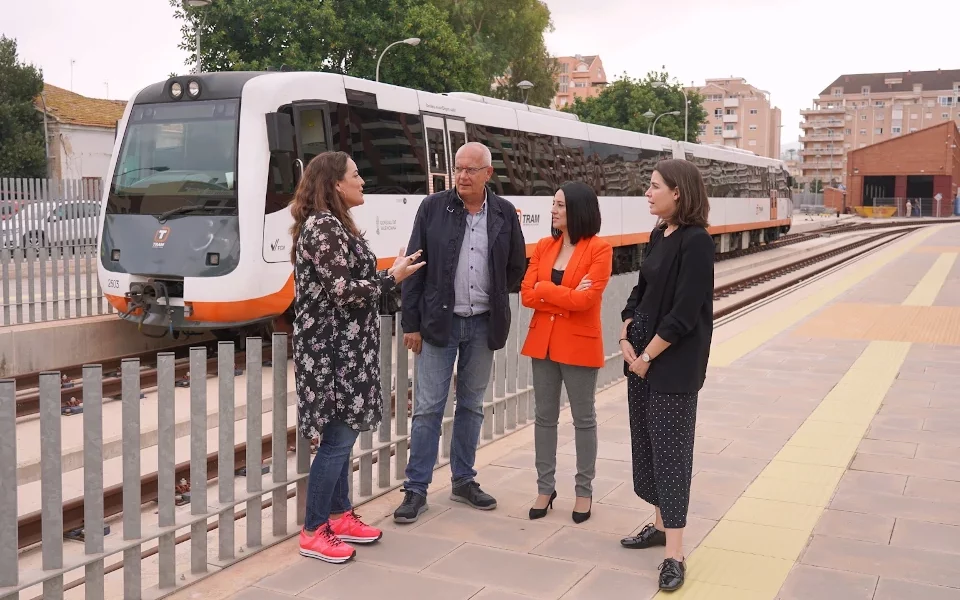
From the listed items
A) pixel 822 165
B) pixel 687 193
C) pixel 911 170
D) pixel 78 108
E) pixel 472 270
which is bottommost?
pixel 472 270

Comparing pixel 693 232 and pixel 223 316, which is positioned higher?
pixel 693 232

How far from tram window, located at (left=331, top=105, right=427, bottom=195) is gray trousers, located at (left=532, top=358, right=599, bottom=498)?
6737mm

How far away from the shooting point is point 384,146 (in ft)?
40.8

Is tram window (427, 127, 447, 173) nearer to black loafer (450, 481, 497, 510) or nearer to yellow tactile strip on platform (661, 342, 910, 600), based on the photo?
yellow tactile strip on platform (661, 342, 910, 600)

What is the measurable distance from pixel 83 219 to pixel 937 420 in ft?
37.0

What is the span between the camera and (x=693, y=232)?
4.30 m

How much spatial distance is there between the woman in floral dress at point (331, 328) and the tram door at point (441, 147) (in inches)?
348

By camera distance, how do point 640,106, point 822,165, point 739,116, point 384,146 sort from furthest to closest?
1. point 822,165
2. point 739,116
3. point 640,106
4. point 384,146

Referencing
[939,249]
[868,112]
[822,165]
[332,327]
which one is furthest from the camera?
[822,165]

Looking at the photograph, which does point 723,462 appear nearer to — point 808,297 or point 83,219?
point 83,219

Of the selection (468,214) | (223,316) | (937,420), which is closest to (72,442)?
(223,316)

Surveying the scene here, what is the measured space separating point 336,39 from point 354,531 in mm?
34986

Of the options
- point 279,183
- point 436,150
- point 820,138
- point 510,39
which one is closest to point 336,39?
point 510,39

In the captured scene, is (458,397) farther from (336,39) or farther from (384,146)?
(336,39)
